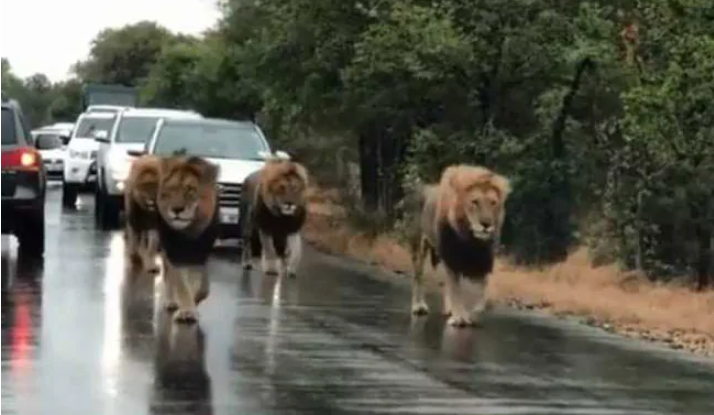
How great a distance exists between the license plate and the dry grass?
1800 mm

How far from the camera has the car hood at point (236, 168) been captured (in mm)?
24781

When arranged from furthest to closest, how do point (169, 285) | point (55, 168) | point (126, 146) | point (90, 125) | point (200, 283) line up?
point (55, 168) < point (90, 125) < point (126, 146) < point (169, 285) < point (200, 283)

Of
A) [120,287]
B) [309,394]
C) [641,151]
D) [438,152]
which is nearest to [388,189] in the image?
Result: [438,152]

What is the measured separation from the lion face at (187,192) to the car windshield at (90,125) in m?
22.1

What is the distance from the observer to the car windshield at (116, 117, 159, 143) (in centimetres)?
3087

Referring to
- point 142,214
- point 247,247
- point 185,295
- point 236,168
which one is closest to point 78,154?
point 236,168

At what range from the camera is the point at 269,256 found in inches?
826

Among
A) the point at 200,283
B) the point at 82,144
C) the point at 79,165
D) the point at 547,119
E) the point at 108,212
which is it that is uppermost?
the point at 547,119

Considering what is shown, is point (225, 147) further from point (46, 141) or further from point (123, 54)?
point (123, 54)

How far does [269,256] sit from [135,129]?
35.9ft

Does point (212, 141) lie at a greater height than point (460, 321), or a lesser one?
greater

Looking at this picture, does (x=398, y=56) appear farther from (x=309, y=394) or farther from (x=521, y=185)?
(x=309, y=394)

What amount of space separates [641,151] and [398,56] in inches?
141

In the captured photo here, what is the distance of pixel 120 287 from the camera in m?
18.8
